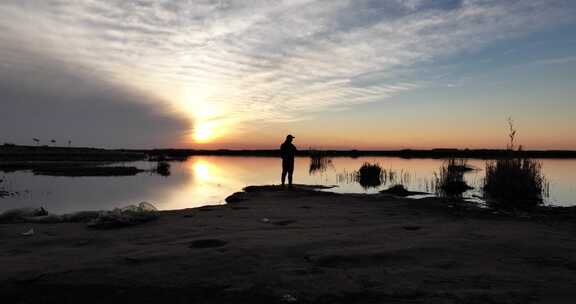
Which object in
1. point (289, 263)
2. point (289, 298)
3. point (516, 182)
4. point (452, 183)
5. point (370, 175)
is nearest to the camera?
point (289, 298)

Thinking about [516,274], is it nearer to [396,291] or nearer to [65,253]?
[396,291]

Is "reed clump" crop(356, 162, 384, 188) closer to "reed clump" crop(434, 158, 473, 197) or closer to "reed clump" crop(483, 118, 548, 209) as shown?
"reed clump" crop(434, 158, 473, 197)

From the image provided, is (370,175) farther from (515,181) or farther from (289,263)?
(289,263)

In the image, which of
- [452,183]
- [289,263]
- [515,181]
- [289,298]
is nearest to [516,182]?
[515,181]

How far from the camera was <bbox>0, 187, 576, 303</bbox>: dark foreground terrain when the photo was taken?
14.7 feet

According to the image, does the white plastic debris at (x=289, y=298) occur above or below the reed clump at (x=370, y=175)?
above

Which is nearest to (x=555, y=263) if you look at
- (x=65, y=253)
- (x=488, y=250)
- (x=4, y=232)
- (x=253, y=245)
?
(x=488, y=250)

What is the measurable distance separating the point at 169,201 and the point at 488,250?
58.6 feet

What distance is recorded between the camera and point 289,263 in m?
5.58

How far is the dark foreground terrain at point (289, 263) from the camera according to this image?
14.7 feet

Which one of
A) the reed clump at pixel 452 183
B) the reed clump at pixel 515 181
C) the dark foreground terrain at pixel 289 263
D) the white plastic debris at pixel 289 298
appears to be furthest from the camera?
the reed clump at pixel 452 183

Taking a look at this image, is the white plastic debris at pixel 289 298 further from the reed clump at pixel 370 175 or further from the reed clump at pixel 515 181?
the reed clump at pixel 370 175

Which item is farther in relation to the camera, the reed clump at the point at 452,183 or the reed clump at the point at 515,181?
the reed clump at the point at 452,183

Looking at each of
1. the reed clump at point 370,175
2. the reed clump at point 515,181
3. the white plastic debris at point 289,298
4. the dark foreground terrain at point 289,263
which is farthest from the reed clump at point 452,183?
the white plastic debris at point 289,298
